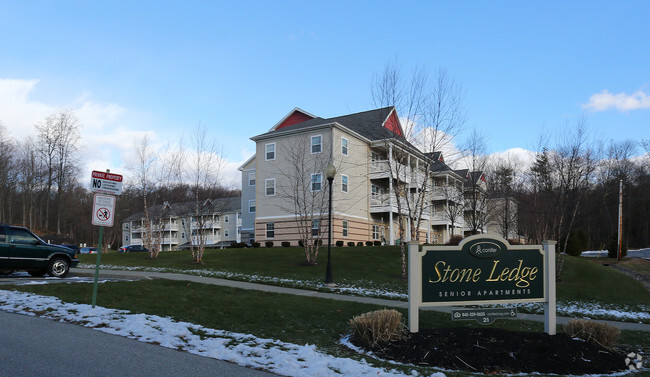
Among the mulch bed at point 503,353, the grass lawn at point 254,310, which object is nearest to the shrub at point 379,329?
the mulch bed at point 503,353

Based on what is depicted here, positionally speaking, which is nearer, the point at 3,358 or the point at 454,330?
the point at 3,358

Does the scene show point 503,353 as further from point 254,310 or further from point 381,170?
point 381,170

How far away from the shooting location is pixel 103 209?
9977 mm

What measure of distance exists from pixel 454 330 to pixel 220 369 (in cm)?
443

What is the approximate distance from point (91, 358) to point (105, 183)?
4.92m

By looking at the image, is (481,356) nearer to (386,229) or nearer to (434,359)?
(434,359)

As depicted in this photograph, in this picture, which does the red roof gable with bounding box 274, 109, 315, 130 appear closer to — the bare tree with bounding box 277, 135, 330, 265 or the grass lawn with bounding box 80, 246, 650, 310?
the bare tree with bounding box 277, 135, 330, 265

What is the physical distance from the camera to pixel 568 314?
12.7 m

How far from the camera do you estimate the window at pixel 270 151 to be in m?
37.8

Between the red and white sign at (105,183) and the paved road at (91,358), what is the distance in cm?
316

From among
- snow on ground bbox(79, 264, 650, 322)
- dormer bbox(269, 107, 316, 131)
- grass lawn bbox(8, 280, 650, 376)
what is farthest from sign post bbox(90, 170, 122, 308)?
dormer bbox(269, 107, 316, 131)

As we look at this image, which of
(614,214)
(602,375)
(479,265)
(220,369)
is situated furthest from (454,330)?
(614,214)

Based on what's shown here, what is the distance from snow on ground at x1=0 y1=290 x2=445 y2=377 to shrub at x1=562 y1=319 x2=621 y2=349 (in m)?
3.64

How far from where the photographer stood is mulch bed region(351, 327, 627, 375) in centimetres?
658
